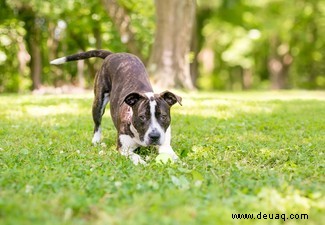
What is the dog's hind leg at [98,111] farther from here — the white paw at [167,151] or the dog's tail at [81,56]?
the white paw at [167,151]

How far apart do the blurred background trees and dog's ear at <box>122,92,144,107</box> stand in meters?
13.4

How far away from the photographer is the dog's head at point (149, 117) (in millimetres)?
6504

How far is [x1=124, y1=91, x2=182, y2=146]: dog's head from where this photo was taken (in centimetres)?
650

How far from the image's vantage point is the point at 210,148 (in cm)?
718

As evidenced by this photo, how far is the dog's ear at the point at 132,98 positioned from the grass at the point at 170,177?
2.46 feet

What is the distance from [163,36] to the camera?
20.7 m

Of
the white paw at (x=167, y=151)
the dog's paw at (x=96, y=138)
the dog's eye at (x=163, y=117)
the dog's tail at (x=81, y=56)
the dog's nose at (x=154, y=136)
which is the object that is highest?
the dog's tail at (x=81, y=56)

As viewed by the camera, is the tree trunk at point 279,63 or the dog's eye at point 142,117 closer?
the dog's eye at point 142,117

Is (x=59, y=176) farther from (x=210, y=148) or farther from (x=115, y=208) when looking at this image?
(x=210, y=148)

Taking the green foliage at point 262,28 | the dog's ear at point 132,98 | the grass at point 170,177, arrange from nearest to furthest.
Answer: the grass at point 170,177 → the dog's ear at point 132,98 → the green foliage at point 262,28

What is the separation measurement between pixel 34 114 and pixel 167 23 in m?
9.98

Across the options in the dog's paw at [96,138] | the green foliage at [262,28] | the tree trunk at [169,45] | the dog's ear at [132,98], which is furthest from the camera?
the green foliage at [262,28]

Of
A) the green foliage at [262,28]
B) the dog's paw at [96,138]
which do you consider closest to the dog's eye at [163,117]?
the dog's paw at [96,138]

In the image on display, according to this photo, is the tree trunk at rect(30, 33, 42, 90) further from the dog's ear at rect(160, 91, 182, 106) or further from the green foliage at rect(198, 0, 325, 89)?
the dog's ear at rect(160, 91, 182, 106)
